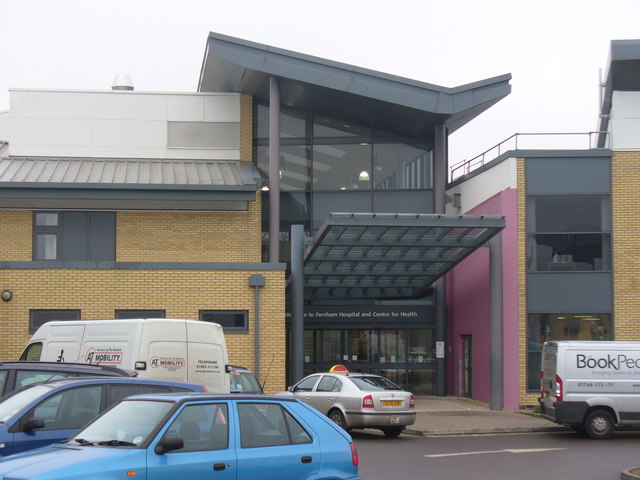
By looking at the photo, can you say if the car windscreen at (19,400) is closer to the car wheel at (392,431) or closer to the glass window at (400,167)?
the car wheel at (392,431)

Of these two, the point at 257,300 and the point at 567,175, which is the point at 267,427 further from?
the point at 567,175

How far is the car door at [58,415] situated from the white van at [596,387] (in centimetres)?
1229

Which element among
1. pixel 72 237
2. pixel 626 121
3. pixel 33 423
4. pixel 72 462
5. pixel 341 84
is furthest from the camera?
pixel 341 84

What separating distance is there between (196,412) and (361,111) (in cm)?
2271

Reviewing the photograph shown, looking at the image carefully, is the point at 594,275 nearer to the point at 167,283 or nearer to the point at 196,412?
the point at 167,283

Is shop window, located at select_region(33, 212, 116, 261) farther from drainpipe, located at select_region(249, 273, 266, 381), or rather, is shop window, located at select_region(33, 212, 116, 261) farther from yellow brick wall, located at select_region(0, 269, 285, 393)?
drainpipe, located at select_region(249, 273, 266, 381)

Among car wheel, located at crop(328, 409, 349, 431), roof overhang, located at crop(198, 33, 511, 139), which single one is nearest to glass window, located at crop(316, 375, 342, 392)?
car wheel, located at crop(328, 409, 349, 431)

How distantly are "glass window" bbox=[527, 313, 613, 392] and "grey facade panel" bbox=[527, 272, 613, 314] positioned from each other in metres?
0.29

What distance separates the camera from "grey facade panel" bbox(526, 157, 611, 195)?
2644cm

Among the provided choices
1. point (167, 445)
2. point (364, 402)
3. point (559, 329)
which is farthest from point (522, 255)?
point (167, 445)

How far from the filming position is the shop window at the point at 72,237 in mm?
28000

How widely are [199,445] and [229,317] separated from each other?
1681cm

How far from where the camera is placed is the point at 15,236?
27.8m

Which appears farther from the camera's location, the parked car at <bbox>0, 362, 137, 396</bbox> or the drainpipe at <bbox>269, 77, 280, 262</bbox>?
the drainpipe at <bbox>269, 77, 280, 262</bbox>
